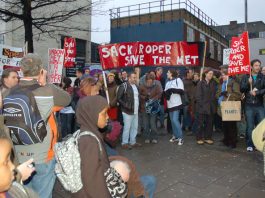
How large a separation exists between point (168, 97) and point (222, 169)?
2650mm

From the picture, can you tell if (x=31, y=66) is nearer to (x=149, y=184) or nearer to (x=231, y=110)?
(x=149, y=184)

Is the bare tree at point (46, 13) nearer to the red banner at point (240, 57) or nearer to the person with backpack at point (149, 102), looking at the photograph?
the person with backpack at point (149, 102)

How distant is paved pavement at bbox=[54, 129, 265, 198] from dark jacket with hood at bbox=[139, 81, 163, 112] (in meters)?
1.11

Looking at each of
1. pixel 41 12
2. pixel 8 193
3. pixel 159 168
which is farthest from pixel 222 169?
pixel 41 12

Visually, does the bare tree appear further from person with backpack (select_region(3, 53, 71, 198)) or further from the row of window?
the row of window

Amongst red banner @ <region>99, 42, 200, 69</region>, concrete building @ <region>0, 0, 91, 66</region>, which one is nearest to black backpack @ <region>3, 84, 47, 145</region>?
red banner @ <region>99, 42, 200, 69</region>

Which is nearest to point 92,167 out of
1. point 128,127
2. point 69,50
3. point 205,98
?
point 128,127

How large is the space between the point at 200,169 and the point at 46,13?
18.7 m

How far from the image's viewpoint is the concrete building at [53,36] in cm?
2006

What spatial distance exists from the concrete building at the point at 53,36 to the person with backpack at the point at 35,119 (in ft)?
48.7

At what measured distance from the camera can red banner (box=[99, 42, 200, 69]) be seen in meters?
9.07

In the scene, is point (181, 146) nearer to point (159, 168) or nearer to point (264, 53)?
point (159, 168)

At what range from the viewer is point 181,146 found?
26.7 ft

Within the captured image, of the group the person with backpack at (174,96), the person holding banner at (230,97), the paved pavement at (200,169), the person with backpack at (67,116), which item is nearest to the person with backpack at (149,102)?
the person with backpack at (174,96)
